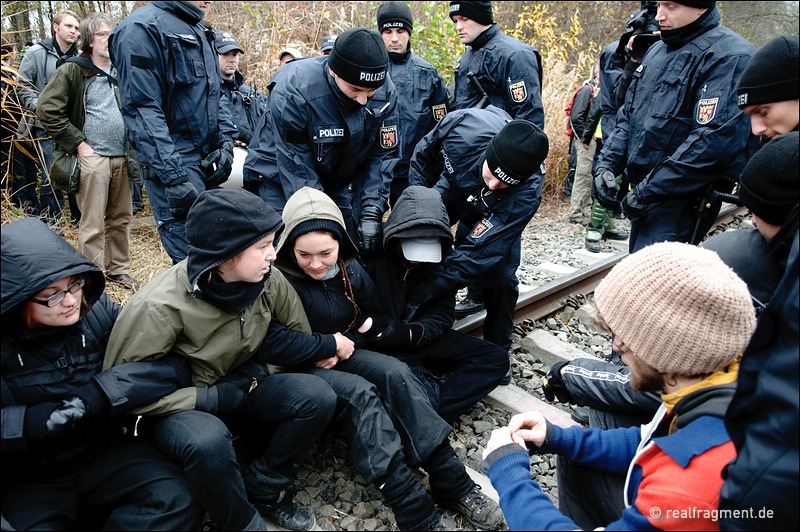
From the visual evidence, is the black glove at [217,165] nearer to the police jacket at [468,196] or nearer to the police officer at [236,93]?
the police jacket at [468,196]

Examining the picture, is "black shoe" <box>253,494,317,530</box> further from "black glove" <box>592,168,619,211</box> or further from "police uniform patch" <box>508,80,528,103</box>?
"police uniform patch" <box>508,80,528,103</box>

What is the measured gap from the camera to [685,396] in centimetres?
161

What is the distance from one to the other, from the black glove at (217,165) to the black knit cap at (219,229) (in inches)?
64.5

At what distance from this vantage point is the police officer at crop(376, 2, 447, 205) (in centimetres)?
506

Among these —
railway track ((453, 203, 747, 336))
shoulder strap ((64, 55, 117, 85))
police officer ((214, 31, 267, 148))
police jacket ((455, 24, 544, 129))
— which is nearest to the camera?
railway track ((453, 203, 747, 336))

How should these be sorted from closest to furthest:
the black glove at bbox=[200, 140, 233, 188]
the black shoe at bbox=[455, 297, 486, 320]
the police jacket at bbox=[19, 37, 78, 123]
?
the black glove at bbox=[200, 140, 233, 188], the black shoe at bbox=[455, 297, 486, 320], the police jacket at bbox=[19, 37, 78, 123]

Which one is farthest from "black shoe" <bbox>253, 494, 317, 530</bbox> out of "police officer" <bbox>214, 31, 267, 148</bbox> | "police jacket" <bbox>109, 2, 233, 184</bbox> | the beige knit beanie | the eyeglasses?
"police officer" <bbox>214, 31, 267, 148</bbox>

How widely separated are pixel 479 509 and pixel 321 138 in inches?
90.4

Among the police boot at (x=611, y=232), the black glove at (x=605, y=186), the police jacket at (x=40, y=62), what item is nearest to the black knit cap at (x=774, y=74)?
the black glove at (x=605, y=186)

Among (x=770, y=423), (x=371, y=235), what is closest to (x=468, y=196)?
(x=371, y=235)

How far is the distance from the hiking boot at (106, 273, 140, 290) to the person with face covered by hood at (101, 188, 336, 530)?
2292mm

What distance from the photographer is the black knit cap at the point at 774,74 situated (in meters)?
2.76

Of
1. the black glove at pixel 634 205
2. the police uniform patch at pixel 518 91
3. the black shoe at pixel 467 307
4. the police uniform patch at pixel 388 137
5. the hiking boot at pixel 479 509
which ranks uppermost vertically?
the police uniform patch at pixel 518 91

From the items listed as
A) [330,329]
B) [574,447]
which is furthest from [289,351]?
[574,447]
